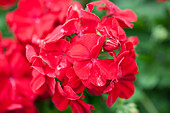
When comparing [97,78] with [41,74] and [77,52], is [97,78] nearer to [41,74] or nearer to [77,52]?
[77,52]

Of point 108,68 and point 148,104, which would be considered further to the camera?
point 148,104

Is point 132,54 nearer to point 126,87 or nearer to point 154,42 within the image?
point 126,87

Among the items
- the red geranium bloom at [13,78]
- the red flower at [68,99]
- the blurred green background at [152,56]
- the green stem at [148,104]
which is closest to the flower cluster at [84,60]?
the red flower at [68,99]

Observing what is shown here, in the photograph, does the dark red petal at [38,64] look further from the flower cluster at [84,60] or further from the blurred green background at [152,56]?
the blurred green background at [152,56]

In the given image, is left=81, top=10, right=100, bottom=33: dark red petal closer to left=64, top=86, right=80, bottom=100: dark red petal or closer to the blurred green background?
left=64, top=86, right=80, bottom=100: dark red petal

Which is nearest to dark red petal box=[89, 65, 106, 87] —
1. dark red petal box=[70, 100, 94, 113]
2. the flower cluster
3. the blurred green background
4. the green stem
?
the flower cluster

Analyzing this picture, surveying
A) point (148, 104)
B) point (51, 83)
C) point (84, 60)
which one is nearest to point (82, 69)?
point (84, 60)
